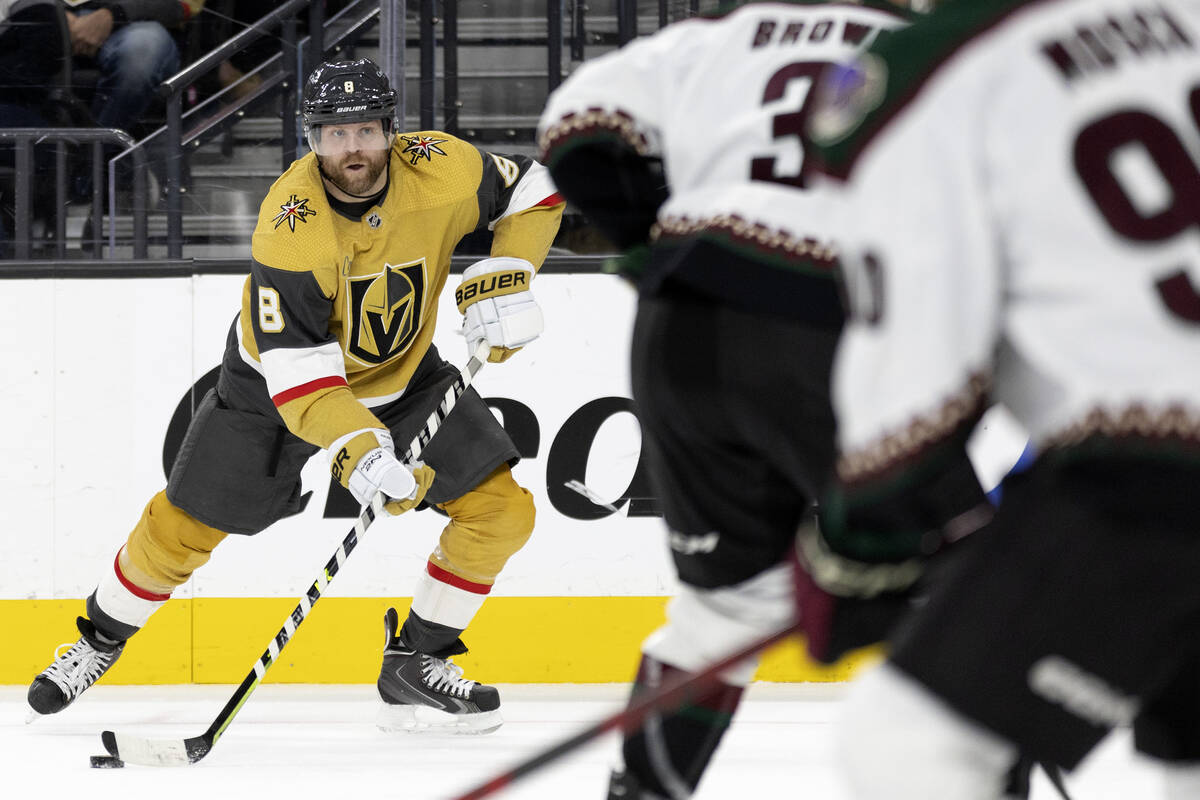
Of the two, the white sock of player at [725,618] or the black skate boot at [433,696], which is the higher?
the white sock of player at [725,618]

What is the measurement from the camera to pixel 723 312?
4.04ft

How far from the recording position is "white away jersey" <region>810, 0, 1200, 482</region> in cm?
81

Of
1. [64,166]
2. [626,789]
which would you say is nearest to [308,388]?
[64,166]

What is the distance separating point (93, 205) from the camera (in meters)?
3.25

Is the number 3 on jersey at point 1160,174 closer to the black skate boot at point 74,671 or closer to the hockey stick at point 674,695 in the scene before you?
the hockey stick at point 674,695

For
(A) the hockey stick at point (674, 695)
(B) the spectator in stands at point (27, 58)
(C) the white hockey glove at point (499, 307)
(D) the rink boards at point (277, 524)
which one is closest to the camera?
(A) the hockey stick at point (674, 695)

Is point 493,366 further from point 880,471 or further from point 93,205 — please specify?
point 880,471

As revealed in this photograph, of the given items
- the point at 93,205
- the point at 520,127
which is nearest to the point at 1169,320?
the point at 520,127

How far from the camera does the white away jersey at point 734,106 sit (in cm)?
122

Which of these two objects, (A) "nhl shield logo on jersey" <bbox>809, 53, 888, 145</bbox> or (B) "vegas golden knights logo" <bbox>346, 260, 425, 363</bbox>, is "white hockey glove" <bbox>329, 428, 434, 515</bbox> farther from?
(A) "nhl shield logo on jersey" <bbox>809, 53, 888, 145</bbox>

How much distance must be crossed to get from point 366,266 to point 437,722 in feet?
2.87

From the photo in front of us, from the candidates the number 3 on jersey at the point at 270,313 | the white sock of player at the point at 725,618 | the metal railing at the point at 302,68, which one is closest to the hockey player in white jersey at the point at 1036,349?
the white sock of player at the point at 725,618

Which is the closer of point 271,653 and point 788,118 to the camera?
point 788,118

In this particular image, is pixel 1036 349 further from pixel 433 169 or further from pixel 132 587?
pixel 132 587
